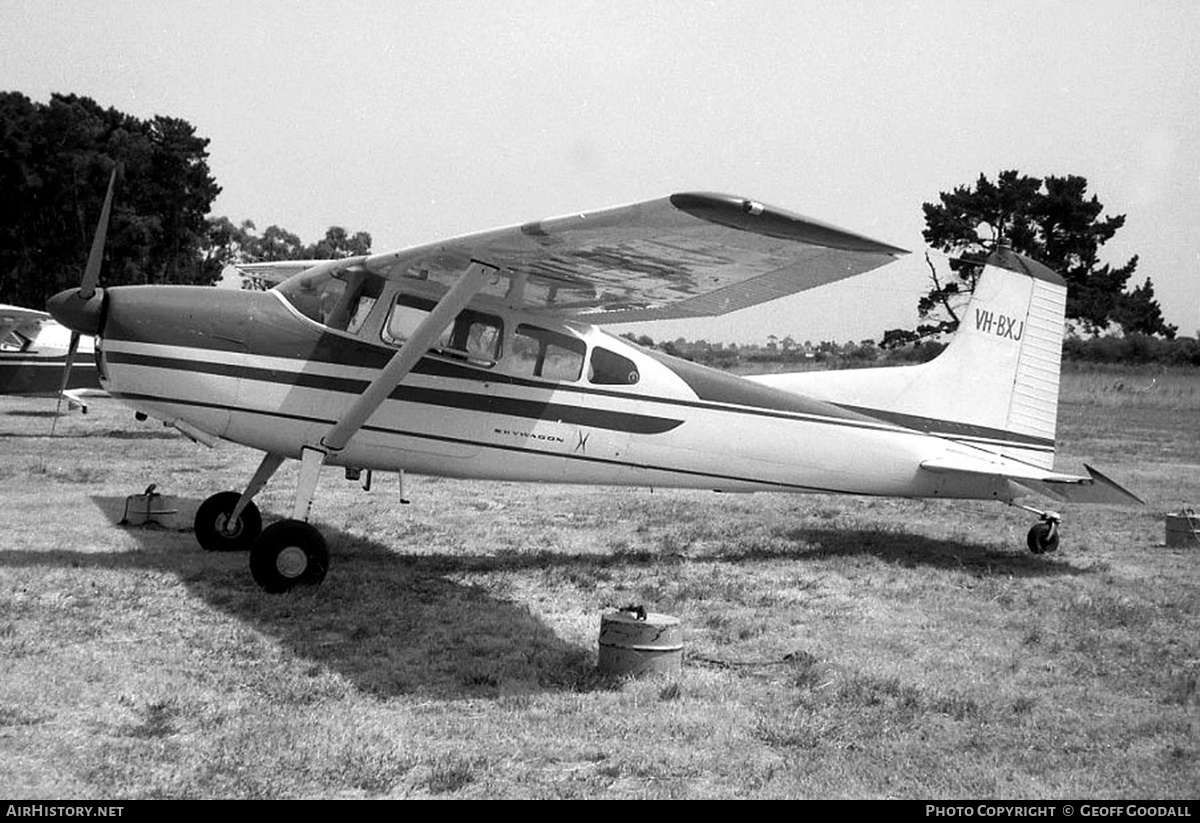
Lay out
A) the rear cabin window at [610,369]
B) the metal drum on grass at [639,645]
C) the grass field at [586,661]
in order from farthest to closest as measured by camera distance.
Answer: the rear cabin window at [610,369] < the metal drum on grass at [639,645] < the grass field at [586,661]

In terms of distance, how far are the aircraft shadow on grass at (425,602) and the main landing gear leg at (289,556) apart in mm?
107

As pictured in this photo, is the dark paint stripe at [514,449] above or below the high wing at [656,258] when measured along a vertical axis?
below

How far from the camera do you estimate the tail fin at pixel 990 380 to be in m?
9.80

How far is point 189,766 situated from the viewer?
4.10 metres

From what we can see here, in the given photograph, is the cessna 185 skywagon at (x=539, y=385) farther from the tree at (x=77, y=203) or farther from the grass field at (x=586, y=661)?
the tree at (x=77, y=203)

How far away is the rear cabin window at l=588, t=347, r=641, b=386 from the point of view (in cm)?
838

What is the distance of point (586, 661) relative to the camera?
5805 mm

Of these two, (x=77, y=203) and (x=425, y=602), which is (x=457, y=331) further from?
(x=77, y=203)

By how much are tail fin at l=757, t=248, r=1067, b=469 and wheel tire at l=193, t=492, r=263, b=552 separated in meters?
4.56

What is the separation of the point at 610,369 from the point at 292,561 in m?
2.77

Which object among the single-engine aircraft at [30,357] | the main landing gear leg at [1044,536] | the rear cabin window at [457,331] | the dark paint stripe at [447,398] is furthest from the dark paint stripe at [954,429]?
the single-engine aircraft at [30,357]

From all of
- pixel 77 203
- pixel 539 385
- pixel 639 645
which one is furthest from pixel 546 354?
pixel 77 203

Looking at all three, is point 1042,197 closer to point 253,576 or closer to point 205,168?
point 205,168
